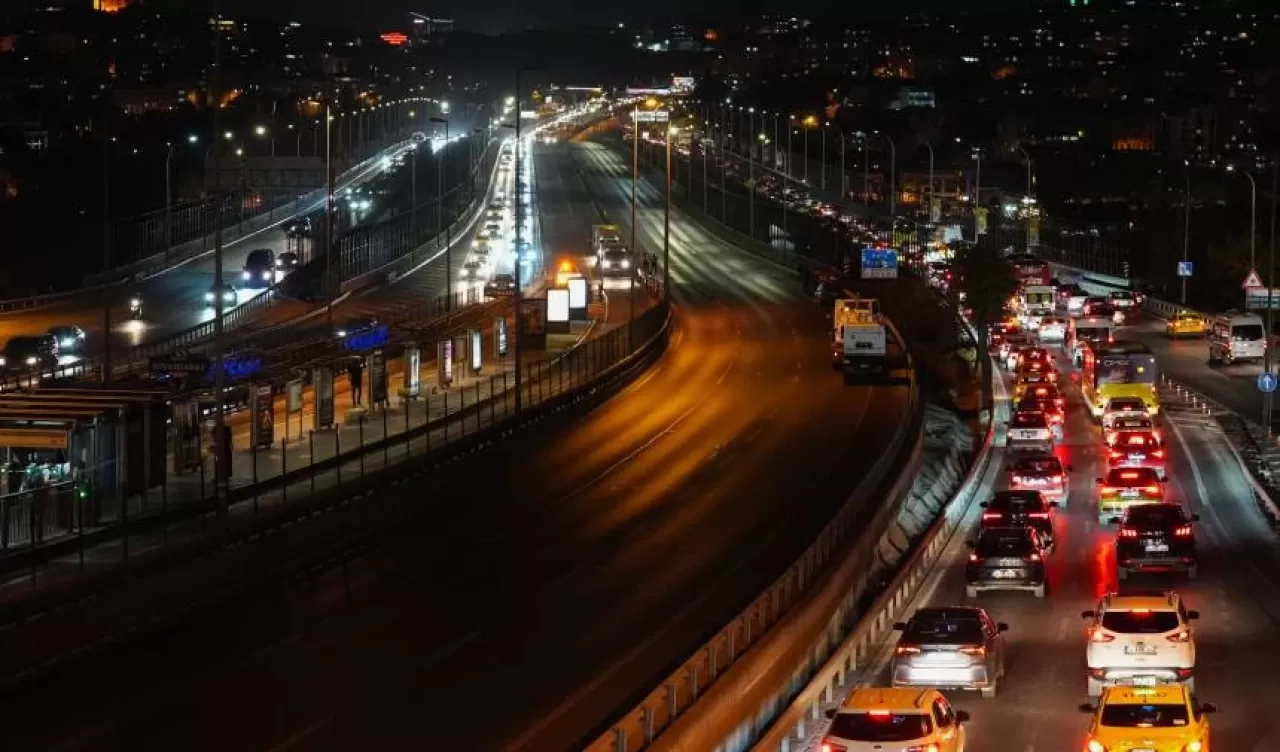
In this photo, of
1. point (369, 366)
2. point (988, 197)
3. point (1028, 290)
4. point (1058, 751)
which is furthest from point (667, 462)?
point (988, 197)

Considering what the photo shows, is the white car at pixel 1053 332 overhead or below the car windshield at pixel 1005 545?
below

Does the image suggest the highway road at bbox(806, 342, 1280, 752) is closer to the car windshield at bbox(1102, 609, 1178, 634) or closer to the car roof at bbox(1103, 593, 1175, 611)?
the car windshield at bbox(1102, 609, 1178, 634)

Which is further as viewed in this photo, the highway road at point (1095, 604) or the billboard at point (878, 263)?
the billboard at point (878, 263)

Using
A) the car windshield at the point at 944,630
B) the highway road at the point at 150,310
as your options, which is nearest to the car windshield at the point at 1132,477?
the car windshield at the point at 944,630

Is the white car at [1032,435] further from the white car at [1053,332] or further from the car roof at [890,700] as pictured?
the car roof at [890,700]

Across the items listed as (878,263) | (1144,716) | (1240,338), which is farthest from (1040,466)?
(878,263)

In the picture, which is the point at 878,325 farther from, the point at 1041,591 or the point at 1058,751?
the point at 1058,751

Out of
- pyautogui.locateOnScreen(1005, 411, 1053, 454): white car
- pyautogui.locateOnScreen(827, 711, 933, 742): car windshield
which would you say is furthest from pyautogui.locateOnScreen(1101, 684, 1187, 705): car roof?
pyautogui.locateOnScreen(1005, 411, 1053, 454): white car

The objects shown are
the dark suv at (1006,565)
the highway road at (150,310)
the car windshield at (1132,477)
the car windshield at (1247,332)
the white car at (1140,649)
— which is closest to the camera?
the white car at (1140,649)
